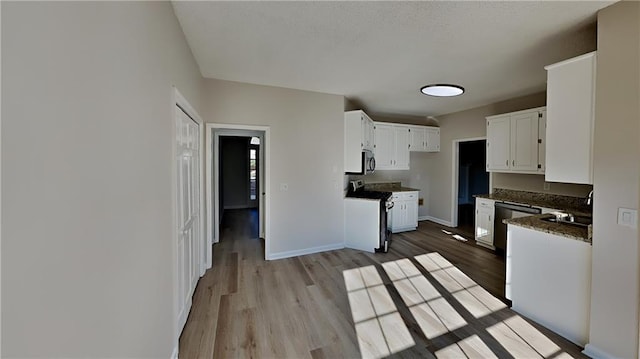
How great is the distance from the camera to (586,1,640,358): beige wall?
1729 mm

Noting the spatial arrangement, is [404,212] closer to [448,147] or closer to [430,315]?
[448,147]

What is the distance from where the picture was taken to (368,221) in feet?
13.8

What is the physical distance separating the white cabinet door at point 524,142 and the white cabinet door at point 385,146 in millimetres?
2064

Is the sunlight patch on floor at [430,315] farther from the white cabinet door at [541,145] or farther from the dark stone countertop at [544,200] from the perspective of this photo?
the white cabinet door at [541,145]

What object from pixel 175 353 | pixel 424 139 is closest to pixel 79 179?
pixel 175 353

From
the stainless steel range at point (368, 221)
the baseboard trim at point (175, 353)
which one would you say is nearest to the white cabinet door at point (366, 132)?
the stainless steel range at point (368, 221)

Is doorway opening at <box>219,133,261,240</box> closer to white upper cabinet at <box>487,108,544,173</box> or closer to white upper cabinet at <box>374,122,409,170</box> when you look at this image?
white upper cabinet at <box>374,122,409,170</box>

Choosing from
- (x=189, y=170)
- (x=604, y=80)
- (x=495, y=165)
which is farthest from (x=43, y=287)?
(x=495, y=165)

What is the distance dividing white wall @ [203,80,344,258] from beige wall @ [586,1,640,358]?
9.77ft

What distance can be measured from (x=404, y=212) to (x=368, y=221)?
1.56m

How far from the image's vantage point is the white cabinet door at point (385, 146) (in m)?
5.30

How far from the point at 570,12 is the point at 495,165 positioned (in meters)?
3.00

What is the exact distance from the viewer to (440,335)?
2.16 m

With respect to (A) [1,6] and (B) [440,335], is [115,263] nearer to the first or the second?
(A) [1,6]
